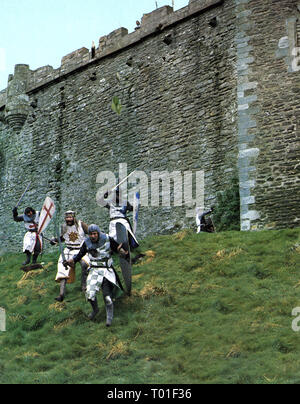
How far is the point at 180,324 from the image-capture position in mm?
11523

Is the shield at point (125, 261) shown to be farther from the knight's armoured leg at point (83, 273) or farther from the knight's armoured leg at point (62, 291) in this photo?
the knight's armoured leg at point (62, 291)

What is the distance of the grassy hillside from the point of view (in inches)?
392

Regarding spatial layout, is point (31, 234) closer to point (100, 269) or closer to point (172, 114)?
point (100, 269)

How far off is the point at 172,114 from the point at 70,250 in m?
7.08

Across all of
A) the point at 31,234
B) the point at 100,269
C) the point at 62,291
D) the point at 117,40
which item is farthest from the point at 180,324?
the point at 117,40

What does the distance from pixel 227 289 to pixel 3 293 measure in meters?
5.30

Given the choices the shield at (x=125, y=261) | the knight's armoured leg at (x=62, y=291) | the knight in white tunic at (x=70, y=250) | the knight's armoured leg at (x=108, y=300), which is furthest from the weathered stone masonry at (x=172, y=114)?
the knight's armoured leg at (x=108, y=300)

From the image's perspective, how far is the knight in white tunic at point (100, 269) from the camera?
477 inches

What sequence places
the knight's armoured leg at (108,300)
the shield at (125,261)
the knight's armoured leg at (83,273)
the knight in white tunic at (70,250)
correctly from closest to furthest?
the knight's armoured leg at (108,300) → the shield at (125,261) → the knight in white tunic at (70,250) → the knight's armoured leg at (83,273)

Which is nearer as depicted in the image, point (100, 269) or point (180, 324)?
point (180, 324)

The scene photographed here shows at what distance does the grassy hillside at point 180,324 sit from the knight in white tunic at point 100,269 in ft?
1.04

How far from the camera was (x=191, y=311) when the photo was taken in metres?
11.9

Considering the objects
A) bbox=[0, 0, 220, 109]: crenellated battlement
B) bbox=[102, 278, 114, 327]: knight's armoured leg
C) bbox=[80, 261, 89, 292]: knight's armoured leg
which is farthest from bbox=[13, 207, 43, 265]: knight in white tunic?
bbox=[0, 0, 220, 109]: crenellated battlement
